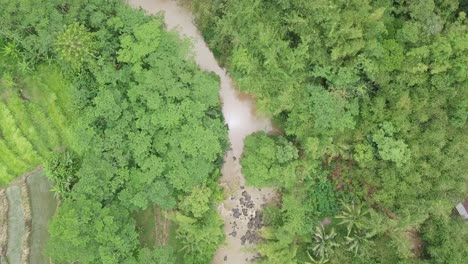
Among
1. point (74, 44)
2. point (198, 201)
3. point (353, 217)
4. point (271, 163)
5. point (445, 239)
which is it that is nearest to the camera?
point (74, 44)

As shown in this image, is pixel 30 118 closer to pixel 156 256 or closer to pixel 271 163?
pixel 156 256

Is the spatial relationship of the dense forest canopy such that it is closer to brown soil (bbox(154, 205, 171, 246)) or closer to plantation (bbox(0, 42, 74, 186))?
brown soil (bbox(154, 205, 171, 246))

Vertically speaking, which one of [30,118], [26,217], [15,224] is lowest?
[15,224]

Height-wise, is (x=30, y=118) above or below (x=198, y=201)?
below

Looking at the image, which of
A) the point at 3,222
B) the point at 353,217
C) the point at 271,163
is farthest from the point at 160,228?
the point at 353,217

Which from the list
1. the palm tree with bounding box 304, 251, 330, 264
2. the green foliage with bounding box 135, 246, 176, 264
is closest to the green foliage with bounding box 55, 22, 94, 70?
the green foliage with bounding box 135, 246, 176, 264

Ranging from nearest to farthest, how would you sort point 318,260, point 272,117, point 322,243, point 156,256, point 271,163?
point 156,256 < point 271,163 < point 322,243 < point 318,260 < point 272,117

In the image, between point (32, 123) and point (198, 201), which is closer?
point (198, 201)

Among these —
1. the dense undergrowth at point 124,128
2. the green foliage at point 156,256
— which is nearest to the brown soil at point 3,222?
the dense undergrowth at point 124,128
